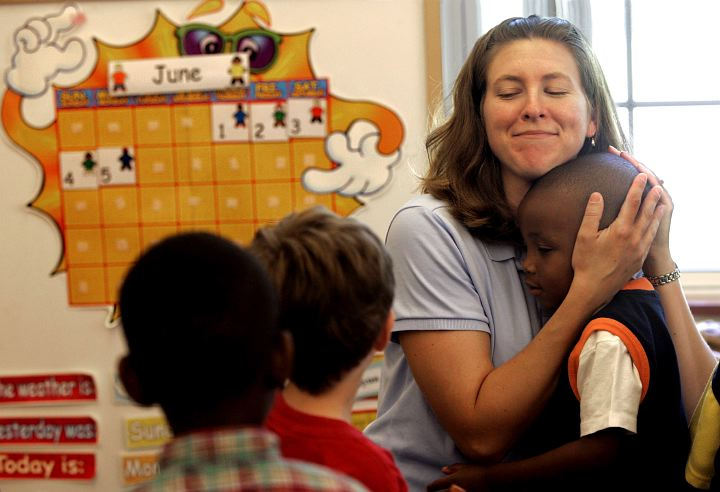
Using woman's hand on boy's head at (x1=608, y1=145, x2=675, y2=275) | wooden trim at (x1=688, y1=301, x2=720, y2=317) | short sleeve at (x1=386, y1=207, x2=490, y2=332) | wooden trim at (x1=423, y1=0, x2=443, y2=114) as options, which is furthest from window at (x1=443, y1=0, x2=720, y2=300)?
short sleeve at (x1=386, y1=207, x2=490, y2=332)

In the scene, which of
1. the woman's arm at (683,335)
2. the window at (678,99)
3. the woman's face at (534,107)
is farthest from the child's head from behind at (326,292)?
the window at (678,99)

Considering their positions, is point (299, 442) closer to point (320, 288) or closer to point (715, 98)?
point (320, 288)

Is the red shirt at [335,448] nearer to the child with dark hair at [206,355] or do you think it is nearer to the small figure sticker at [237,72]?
the child with dark hair at [206,355]

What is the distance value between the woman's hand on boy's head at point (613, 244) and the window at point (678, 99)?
4.75 ft

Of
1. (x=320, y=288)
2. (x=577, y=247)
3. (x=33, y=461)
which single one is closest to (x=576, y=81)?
(x=577, y=247)

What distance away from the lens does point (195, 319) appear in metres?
0.65

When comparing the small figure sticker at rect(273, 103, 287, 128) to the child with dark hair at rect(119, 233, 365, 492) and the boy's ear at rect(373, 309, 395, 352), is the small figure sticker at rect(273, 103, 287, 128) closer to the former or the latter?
the boy's ear at rect(373, 309, 395, 352)

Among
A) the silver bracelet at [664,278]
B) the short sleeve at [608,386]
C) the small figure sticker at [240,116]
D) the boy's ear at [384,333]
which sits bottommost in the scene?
the short sleeve at [608,386]

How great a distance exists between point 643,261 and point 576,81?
1.17 ft

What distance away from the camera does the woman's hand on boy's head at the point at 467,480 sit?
1.28 m

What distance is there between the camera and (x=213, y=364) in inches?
25.6

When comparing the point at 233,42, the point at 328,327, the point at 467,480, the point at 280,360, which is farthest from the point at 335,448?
the point at 233,42

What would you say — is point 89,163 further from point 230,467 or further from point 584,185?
point 230,467

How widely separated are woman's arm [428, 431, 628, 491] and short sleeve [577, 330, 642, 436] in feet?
0.11
